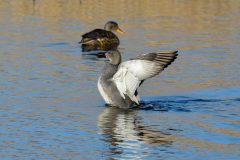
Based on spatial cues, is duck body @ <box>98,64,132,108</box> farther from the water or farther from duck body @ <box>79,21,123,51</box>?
duck body @ <box>79,21,123,51</box>

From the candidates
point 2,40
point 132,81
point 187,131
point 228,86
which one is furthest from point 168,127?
point 2,40

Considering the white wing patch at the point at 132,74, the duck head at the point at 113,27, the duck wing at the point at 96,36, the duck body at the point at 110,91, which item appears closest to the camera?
the white wing patch at the point at 132,74

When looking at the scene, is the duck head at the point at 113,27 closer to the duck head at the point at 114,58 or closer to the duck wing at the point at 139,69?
the duck head at the point at 114,58

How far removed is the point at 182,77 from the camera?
50.4ft

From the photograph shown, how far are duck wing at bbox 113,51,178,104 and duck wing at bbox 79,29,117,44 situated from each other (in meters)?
7.04

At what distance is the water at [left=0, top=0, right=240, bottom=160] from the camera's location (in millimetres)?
10164

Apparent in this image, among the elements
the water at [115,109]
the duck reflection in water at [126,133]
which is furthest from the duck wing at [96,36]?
the duck reflection in water at [126,133]

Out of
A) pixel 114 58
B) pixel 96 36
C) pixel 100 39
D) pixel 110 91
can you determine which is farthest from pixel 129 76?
pixel 100 39

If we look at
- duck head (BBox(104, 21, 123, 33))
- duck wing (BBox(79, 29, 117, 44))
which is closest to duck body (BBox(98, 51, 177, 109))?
duck wing (BBox(79, 29, 117, 44))

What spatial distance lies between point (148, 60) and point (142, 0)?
14.5 meters

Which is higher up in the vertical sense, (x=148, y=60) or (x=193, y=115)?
(x=148, y=60)

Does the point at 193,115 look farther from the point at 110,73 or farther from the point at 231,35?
the point at 231,35

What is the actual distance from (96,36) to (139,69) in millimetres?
7702

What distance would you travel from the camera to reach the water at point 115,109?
10164 millimetres
